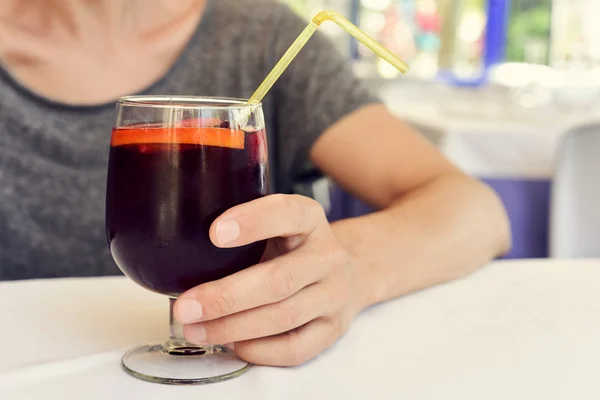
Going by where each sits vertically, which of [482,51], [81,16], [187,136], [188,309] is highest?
[482,51]

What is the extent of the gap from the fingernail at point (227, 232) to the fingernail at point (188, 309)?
5cm

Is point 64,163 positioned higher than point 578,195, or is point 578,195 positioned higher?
point 64,163

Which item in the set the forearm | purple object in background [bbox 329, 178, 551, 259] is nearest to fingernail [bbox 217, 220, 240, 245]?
the forearm

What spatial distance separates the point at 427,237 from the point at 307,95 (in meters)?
0.40

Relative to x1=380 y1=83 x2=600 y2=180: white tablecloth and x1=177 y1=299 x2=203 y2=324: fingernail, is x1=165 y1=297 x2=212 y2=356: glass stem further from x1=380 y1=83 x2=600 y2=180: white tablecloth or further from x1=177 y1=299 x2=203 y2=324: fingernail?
x1=380 y1=83 x2=600 y2=180: white tablecloth

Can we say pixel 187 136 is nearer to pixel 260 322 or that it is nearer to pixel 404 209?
pixel 260 322

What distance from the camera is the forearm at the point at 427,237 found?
869 millimetres

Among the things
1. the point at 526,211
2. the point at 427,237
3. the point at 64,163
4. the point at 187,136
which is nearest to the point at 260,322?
the point at 187,136

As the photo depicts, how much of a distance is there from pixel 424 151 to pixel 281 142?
25cm

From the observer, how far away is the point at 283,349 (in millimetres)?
659

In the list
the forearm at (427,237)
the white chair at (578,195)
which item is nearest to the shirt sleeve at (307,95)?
the forearm at (427,237)

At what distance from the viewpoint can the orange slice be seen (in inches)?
24.9

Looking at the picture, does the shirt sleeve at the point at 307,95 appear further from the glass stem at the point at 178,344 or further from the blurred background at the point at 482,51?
the blurred background at the point at 482,51

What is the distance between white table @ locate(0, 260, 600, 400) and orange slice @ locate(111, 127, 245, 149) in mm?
187
